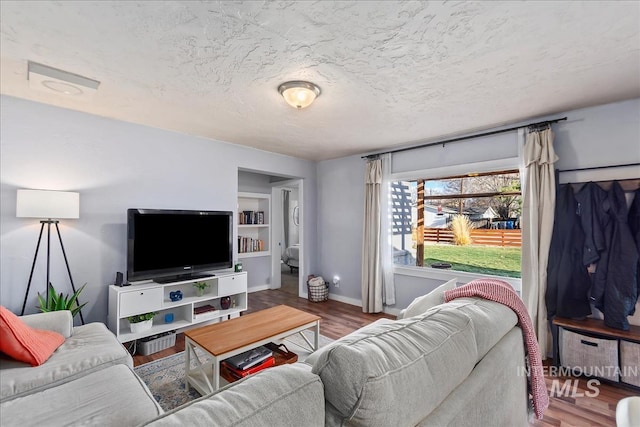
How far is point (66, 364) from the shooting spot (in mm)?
1640

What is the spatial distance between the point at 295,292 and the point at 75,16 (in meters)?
4.70

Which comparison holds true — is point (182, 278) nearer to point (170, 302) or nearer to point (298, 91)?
point (170, 302)

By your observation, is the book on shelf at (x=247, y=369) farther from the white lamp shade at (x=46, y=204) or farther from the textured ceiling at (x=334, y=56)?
the textured ceiling at (x=334, y=56)

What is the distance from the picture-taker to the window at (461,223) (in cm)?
331

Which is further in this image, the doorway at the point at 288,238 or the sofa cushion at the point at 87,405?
the doorway at the point at 288,238

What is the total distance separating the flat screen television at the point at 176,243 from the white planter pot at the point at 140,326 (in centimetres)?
43

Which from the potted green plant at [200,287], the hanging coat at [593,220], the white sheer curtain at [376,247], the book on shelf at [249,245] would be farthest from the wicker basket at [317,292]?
the hanging coat at [593,220]

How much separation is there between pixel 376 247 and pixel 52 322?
3.42 metres

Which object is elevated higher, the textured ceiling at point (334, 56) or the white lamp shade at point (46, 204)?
the textured ceiling at point (334, 56)

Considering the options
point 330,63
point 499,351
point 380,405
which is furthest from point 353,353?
point 330,63

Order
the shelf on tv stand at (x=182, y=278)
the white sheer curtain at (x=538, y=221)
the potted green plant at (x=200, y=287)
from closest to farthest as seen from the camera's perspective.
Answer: the white sheer curtain at (x=538, y=221), the shelf on tv stand at (x=182, y=278), the potted green plant at (x=200, y=287)

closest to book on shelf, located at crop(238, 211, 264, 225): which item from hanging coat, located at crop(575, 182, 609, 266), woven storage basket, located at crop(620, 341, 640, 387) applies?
hanging coat, located at crop(575, 182, 609, 266)

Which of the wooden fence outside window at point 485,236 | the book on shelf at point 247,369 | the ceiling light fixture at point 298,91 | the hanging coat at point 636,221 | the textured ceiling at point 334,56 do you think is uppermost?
the textured ceiling at point 334,56

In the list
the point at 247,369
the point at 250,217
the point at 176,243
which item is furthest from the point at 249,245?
the point at 247,369
